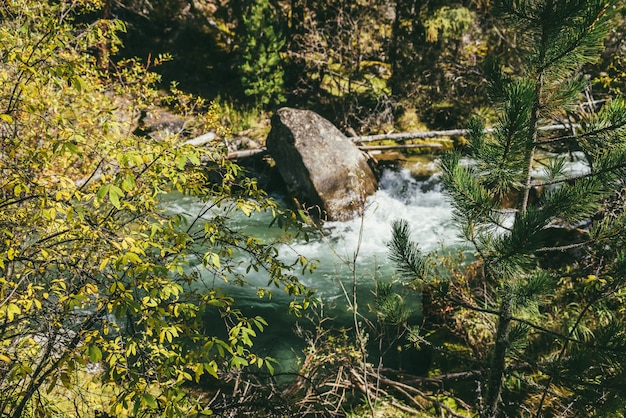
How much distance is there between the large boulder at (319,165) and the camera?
9.95 meters

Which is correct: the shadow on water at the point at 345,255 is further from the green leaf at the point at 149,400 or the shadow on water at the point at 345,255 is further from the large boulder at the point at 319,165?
the green leaf at the point at 149,400

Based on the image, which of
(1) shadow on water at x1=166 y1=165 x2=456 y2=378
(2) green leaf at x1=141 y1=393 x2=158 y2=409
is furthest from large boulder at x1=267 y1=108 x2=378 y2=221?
(2) green leaf at x1=141 y1=393 x2=158 y2=409

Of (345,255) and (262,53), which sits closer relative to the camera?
(345,255)

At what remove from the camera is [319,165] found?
32.9 ft

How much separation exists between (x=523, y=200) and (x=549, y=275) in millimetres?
507

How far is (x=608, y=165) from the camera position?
8.13 feet

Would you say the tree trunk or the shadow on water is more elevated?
the tree trunk

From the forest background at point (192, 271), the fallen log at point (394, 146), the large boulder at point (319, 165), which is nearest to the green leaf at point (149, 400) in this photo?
the forest background at point (192, 271)

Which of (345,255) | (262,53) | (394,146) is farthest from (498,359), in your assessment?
(262,53)

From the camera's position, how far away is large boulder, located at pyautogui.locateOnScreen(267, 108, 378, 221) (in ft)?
32.6

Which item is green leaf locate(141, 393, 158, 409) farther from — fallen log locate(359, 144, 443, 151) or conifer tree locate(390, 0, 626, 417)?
fallen log locate(359, 144, 443, 151)

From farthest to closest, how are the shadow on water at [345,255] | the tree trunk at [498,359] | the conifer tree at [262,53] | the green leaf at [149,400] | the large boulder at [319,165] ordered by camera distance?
the conifer tree at [262,53] < the large boulder at [319,165] < the shadow on water at [345,255] < the tree trunk at [498,359] < the green leaf at [149,400]

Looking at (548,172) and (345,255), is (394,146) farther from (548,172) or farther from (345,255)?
(548,172)

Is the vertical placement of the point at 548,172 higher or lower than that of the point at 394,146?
higher
